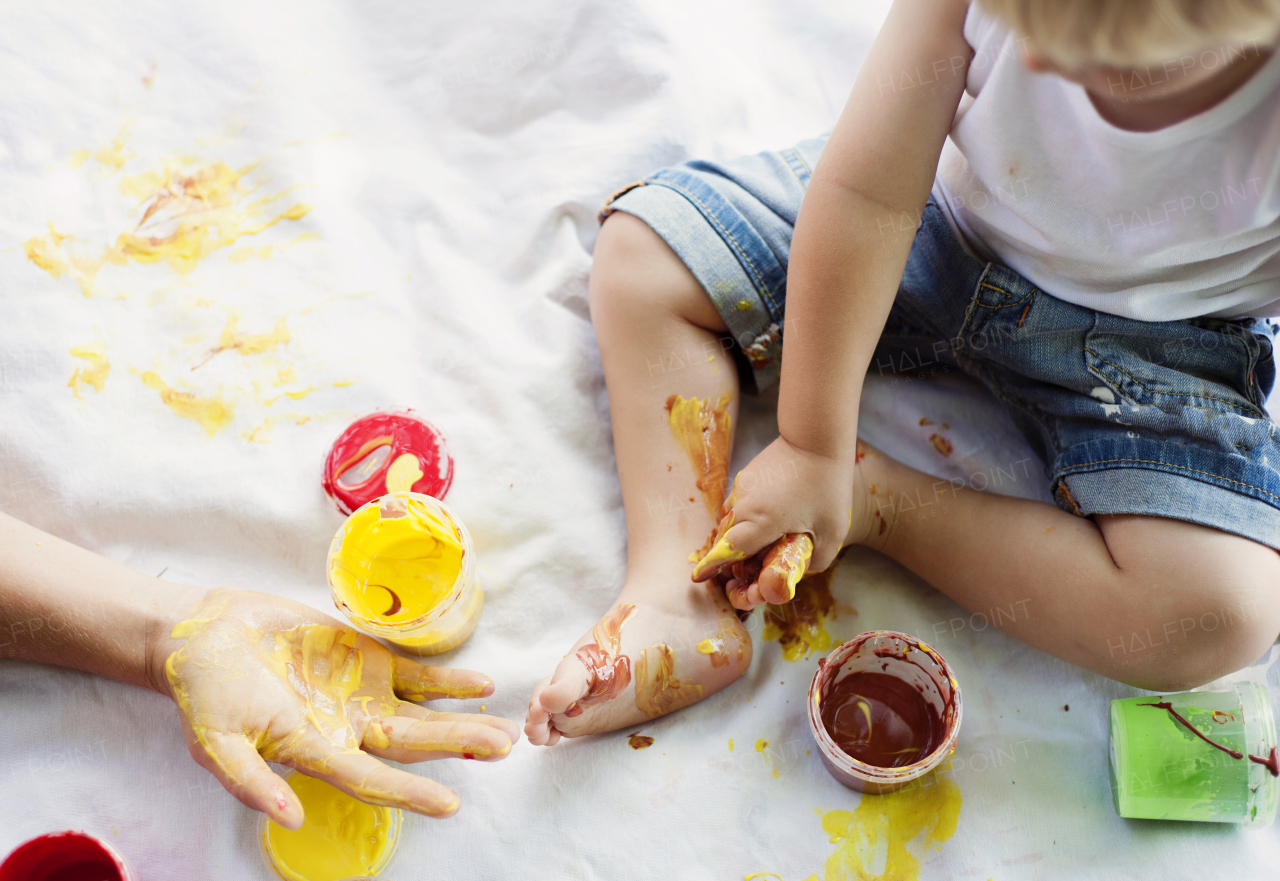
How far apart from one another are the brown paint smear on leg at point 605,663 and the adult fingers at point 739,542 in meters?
0.11

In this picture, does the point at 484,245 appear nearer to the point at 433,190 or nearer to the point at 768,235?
the point at 433,190

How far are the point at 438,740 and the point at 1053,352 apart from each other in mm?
779

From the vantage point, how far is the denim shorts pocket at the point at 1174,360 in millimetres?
882

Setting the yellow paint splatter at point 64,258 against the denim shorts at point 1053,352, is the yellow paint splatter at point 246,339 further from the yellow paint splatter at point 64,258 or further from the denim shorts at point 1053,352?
the denim shorts at point 1053,352

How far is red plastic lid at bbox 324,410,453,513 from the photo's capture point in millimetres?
1020

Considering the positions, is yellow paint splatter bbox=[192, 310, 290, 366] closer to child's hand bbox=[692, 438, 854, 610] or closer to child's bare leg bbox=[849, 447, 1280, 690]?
child's hand bbox=[692, 438, 854, 610]

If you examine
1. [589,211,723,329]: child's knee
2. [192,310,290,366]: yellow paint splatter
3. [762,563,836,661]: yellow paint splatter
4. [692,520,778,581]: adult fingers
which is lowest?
[762,563,836,661]: yellow paint splatter

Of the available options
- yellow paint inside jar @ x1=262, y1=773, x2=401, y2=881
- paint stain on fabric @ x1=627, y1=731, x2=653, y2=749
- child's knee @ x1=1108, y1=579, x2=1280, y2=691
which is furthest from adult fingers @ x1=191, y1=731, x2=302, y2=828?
child's knee @ x1=1108, y1=579, x2=1280, y2=691

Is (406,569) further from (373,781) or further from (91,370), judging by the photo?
(91,370)

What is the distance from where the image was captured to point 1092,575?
0.90 m

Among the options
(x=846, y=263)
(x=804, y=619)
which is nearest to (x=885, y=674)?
(x=804, y=619)

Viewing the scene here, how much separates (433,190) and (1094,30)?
871mm

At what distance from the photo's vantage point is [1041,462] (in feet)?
3.50

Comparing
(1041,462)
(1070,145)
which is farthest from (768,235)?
(1041,462)
